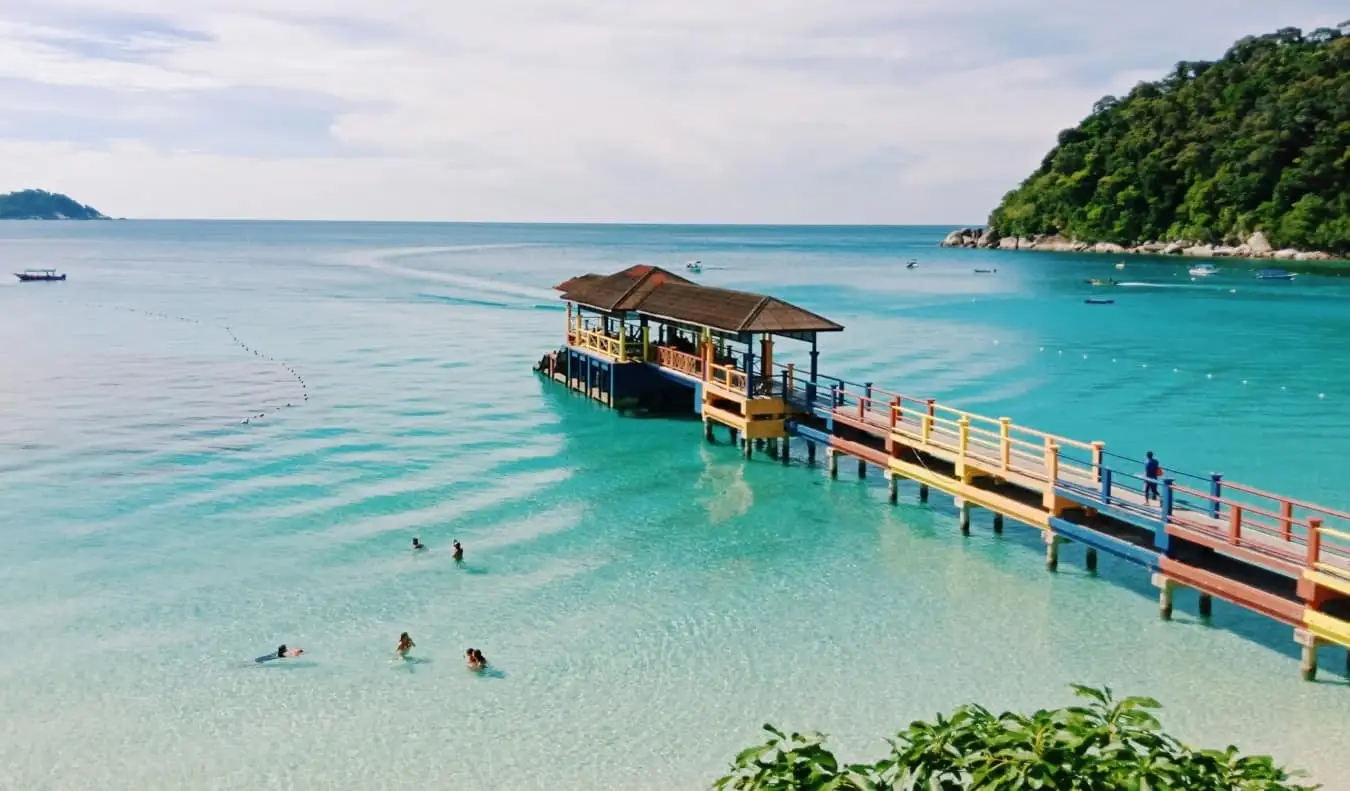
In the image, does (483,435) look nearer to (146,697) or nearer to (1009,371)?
(146,697)

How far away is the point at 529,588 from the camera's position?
75.9 ft

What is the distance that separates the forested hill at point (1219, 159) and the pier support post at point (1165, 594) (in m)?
127

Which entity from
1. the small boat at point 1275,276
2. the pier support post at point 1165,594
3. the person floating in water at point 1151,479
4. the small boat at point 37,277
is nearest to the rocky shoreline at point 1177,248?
the small boat at point 1275,276

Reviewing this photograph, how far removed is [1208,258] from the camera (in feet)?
469

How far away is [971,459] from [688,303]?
13488 mm

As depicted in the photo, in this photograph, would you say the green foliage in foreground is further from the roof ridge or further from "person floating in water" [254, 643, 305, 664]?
the roof ridge

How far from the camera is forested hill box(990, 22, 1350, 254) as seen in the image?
129875 mm

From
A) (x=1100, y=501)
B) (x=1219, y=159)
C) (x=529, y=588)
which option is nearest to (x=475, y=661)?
(x=529, y=588)

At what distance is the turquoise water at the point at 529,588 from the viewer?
17.0 metres

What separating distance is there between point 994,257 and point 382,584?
15791 cm

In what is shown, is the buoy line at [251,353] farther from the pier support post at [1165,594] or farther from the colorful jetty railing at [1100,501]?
the pier support post at [1165,594]

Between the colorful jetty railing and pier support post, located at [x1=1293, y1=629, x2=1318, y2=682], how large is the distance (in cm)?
2

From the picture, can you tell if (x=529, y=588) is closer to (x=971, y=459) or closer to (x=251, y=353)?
(x=971, y=459)

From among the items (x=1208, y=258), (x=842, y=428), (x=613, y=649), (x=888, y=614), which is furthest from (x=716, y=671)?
(x=1208, y=258)
